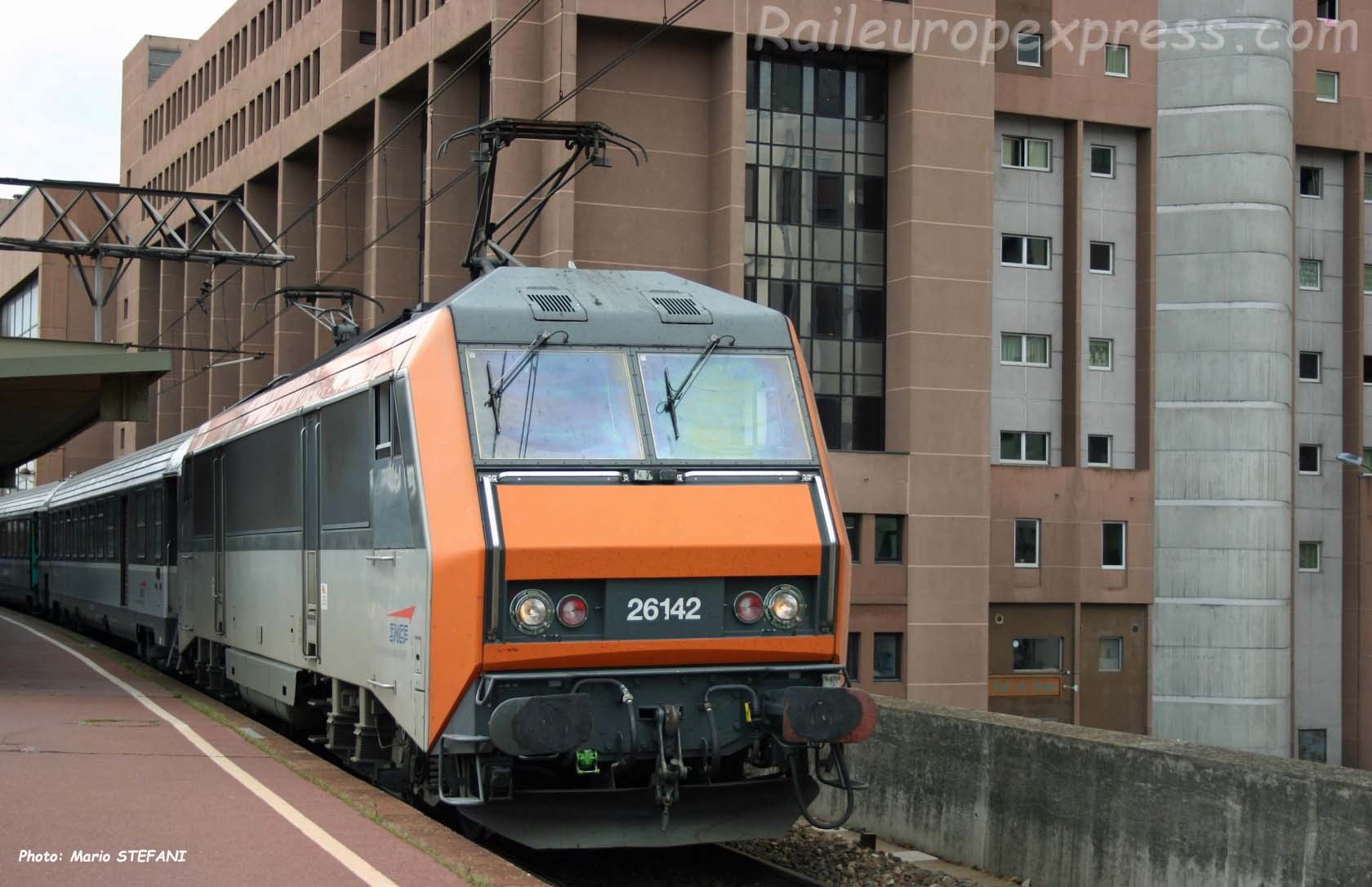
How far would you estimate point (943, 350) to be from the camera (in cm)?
3934

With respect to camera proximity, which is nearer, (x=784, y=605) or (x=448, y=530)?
(x=448, y=530)

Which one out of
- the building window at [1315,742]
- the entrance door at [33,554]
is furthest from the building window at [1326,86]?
the entrance door at [33,554]

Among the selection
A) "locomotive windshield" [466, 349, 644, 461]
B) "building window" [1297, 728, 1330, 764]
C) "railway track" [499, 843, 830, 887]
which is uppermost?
"locomotive windshield" [466, 349, 644, 461]

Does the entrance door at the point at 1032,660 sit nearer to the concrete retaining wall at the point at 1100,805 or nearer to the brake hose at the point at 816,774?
the concrete retaining wall at the point at 1100,805

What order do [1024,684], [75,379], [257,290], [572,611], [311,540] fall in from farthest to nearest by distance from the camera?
1. [257,290]
2. [1024,684]
3. [75,379]
4. [311,540]
5. [572,611]

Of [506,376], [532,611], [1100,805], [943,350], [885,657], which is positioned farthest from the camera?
[943,350]

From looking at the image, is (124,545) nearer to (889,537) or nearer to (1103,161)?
(889,537)

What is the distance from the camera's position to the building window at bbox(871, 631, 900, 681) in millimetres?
39000

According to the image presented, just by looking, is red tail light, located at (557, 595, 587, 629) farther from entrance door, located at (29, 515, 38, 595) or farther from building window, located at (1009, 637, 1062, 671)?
building window, located at (1009, 637, 1062, 671)

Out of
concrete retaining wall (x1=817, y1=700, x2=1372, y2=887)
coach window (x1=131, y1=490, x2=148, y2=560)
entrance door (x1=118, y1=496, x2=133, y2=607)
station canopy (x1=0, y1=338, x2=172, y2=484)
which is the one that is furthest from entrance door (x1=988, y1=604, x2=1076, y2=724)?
concrete retaining wall (x1=817, y1=700, x2=1372, y2=887)

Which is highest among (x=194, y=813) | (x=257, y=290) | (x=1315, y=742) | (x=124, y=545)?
(x=257, y=290)

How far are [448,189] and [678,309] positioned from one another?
94.6ft

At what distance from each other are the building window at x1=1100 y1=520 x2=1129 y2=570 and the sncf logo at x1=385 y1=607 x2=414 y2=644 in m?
34.2

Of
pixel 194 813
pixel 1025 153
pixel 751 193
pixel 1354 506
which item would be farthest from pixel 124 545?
pixel 1354 506
